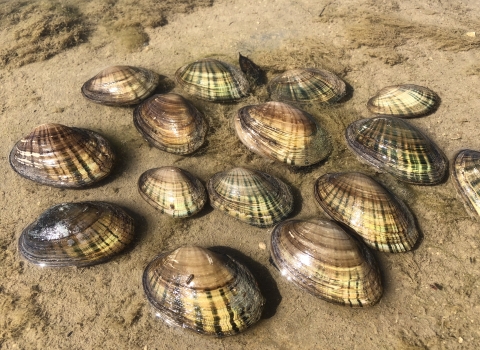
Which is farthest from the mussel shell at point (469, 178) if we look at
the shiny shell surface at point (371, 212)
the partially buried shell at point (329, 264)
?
the partially buried shell at point (329, 264)

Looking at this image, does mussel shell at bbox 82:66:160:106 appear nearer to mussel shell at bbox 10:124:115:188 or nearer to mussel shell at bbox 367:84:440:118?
mussel shell at bbox 10:124:115:188

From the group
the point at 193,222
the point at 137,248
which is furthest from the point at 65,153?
the point at 193,222

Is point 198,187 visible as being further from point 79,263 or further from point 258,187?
point 79,263

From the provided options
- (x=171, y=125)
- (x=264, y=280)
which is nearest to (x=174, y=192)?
(x=171, y=125)

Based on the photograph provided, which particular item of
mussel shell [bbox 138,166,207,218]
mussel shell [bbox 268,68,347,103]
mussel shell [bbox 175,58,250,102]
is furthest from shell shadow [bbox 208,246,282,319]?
mussel shell [bbox 268,68,347,103]

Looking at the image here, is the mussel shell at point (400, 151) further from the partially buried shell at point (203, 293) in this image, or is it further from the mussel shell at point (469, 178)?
the partially buried shell at point (203, 293)
